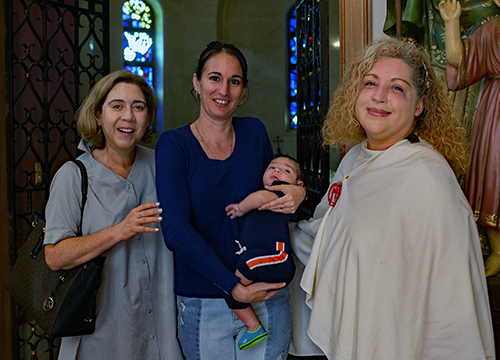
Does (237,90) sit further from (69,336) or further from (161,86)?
(161,86)

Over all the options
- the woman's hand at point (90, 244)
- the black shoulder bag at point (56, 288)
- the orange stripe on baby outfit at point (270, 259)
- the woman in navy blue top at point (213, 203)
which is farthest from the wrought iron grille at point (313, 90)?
the black shoulder bag at point (56, 288)

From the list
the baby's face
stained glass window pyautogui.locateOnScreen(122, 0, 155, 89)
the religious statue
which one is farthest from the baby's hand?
stained glass window pyautogui.locateOnScreen(122, 0, 155, 89)

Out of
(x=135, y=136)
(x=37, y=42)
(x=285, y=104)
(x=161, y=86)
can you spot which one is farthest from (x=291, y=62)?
(x=135, y=136)

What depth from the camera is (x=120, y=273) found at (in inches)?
72.7

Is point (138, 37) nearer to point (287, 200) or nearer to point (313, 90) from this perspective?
point (313, 90)

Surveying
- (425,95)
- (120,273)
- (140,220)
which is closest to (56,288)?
(120,273)

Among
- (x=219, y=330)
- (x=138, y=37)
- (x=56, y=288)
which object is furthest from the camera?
(x=138, y=37)

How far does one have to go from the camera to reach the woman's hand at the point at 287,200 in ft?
5.83

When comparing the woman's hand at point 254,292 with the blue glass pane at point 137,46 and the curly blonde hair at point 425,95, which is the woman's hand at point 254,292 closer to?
the curly blonde hair at point 425,95

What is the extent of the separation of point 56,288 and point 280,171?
44.1 inches

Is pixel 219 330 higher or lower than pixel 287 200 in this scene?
lower

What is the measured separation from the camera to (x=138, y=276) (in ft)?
6.16

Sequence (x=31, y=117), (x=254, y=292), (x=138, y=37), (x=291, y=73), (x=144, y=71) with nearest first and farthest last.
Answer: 1. (x=254, y=292)
2. (x=31, y=117)
3. (x=138, y=37)
4. (x=144, y=71)
5. (x=291, y=73)

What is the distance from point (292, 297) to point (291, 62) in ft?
24.9
